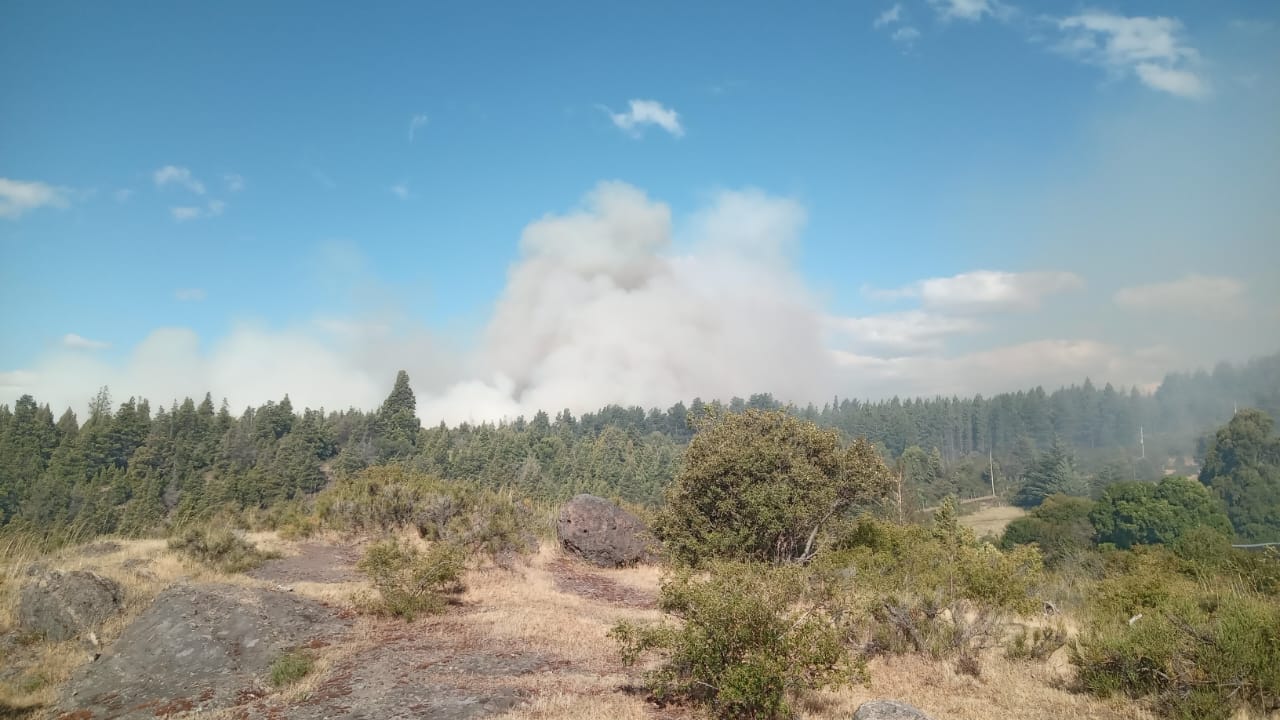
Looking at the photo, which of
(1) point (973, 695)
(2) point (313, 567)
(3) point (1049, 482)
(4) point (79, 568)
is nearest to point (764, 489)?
(1) point (973, 695)

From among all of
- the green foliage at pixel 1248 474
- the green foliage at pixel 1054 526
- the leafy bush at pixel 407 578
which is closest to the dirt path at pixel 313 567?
the leafy bush at pixel 407 578

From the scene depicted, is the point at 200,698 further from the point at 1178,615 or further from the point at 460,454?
the point at 460,454

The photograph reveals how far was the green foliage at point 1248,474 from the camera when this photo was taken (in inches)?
4050

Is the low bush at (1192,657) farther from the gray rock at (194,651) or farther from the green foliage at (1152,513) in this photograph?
the green foliage at (1152,513)

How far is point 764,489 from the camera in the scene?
22203 millimetres

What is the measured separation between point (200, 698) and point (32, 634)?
18.9ft

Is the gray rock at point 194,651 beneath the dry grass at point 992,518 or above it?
above

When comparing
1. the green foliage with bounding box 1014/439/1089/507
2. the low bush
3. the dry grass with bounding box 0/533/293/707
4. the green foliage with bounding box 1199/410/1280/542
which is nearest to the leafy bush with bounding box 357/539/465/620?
the dry grass with bounding box 0/533/293/707

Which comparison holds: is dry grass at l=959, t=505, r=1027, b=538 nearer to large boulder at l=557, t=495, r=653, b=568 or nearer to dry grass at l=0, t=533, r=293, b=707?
large boulder at l=557, t=495, r=653, b=568

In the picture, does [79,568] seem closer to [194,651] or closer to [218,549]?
[218,549]

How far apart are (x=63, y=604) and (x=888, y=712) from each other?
16.9 meters

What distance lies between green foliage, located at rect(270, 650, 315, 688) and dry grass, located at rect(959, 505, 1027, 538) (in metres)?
104

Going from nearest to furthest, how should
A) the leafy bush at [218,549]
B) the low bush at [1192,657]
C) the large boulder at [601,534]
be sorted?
the low bush at [1192,657] → the leafy bush at [218,549] → the large boulder at [601,534]

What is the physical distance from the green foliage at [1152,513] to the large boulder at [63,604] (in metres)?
94.2
